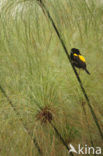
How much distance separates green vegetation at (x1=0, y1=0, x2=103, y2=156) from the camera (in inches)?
25.1

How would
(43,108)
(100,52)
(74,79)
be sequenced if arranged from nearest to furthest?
(43,108) → (74,79) → (100,52)

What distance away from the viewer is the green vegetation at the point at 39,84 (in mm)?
637

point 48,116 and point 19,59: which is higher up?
point 19,59

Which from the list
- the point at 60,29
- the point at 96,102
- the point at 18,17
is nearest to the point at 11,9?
the point at 18,17

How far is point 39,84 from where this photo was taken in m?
0.67

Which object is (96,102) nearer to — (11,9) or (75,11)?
(75,11)

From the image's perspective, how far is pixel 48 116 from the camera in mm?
648

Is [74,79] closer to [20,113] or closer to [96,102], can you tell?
[96,102]

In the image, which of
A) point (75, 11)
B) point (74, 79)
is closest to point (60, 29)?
point (75, 11)

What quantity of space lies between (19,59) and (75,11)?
35 cm

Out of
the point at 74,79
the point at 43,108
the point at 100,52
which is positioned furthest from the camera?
the point at 100,52

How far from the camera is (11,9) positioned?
64 cm

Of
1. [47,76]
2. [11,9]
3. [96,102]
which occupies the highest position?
[11,9]

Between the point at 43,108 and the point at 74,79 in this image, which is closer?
the point at 43,108
